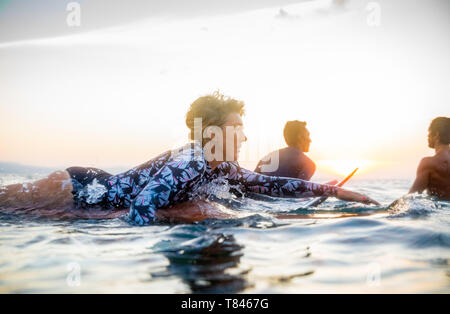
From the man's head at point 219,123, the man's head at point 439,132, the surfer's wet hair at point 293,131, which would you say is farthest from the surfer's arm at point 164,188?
the man's head at point 439,132

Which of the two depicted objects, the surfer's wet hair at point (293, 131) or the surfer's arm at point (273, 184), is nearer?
the surfer's arm at point (273, 184)

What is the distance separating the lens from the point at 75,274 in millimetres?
2252

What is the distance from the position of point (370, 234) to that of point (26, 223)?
3512mm

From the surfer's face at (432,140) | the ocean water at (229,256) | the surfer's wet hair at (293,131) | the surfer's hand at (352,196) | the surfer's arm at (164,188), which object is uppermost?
the surfer's wet hair at (293,131)

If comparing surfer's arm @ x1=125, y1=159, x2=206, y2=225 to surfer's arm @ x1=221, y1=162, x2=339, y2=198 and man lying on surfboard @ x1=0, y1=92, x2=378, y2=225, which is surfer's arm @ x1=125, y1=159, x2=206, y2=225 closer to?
man lying on surfboard @ x1=0, y1=92, x2=378, y2=225

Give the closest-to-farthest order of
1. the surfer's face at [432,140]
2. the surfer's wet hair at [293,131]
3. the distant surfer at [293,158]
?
1. the surfer's face at [432,140]
2. the distant surfer at [293,158]
3. the surfer's wet hair at [293,131]

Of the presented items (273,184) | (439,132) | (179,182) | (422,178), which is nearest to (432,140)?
(439,132)

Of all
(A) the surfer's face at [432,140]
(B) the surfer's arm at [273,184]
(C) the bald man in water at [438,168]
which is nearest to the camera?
(B) the surfer's arm at [273,184]

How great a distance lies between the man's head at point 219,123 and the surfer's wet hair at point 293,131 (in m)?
3.36

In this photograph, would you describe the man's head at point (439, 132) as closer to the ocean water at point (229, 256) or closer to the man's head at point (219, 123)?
the ocean water at point (229, 256)

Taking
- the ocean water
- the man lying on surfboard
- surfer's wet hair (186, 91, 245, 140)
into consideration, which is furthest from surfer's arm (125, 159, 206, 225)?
surfer's wet hair (186, 91, 245, 140)

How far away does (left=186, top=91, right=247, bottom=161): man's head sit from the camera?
4.07m

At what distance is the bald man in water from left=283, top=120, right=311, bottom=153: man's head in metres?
2.17

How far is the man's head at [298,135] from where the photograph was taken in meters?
7.55
